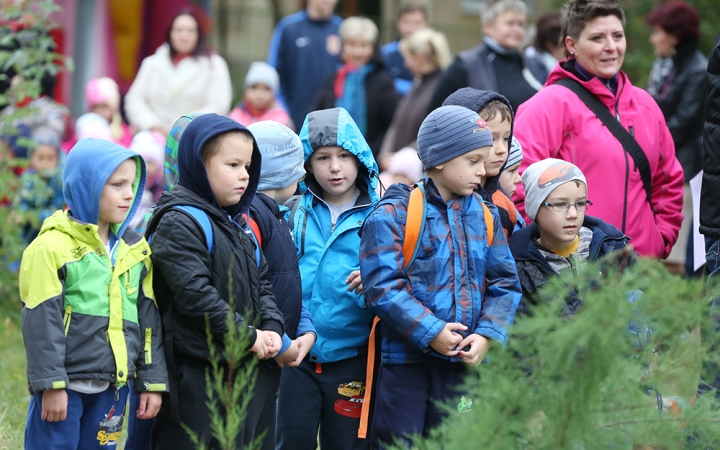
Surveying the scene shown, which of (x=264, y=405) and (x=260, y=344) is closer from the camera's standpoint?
(x=260, y=344)

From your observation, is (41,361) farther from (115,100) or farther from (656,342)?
(115,100)

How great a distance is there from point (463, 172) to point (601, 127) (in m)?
1.23

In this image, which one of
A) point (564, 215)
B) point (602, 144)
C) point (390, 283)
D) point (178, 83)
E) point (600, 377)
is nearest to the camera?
point (600, 377)

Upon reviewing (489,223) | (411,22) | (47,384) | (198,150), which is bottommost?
(47,384)

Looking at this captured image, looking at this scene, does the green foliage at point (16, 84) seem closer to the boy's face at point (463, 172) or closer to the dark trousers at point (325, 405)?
the dark trousers at point (325, 405)

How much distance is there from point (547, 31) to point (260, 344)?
527 centimetres

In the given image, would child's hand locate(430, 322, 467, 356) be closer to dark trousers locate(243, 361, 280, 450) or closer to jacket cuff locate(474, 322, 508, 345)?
jacket cuff locate(474, 322, 508, 345)

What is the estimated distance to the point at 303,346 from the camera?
3883mm

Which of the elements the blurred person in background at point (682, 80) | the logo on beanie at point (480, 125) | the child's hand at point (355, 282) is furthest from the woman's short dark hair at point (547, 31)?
the child's hand at point (355, 282)

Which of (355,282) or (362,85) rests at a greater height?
(362,85)

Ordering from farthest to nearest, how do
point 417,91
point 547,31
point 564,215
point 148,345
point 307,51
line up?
point 307,51, point 417,91, point 547,31, point 564,215, point 148,345

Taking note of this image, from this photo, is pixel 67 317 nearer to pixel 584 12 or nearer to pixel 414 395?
pixel 414 395

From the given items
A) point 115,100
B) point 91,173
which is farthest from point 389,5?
point 91,173

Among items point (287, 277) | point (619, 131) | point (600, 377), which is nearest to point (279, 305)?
point (287, 277)
